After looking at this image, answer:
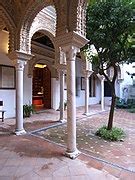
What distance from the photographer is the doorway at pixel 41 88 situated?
14969 mm

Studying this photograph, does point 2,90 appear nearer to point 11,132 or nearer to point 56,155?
point 11,132

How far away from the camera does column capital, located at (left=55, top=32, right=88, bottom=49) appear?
15.3 feet

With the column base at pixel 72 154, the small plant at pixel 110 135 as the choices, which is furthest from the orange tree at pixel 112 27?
the column base at pixel 72 154

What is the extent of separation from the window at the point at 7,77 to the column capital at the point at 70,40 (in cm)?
599

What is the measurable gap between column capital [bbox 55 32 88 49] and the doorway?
32.7 ft

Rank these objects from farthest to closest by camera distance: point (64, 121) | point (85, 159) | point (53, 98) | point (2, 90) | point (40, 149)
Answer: point (53, 98) → point (2, 90) → point (64, 121) → point (40, 149) → point (85, 159)

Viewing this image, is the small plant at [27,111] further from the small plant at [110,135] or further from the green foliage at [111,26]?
the green foliage at [111,26]

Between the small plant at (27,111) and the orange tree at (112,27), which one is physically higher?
the orange tree at (112,27)

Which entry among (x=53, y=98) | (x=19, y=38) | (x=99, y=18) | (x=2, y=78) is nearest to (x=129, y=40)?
(x=99, y=18)

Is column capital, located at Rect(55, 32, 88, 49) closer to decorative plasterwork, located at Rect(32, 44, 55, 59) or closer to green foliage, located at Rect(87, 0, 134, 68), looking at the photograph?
green foliage, located at Rect(87, 0, 134, 68)

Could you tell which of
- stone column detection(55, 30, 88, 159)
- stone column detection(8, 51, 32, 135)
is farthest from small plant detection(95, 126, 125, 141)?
stone column detection(8, 51, 32, 135)

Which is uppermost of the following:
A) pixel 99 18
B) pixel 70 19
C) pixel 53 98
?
pixel 99 18

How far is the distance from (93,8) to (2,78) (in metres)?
5.79

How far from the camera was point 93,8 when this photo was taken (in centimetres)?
660
